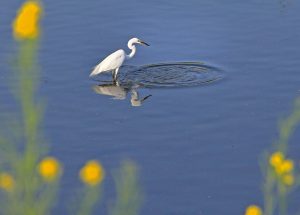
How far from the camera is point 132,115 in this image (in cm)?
1233

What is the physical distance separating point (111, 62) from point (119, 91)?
1.94 ft

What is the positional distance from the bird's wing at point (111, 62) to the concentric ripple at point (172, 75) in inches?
10.4

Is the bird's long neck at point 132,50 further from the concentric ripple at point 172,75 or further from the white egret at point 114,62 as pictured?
the concentric ripple at point 172,75

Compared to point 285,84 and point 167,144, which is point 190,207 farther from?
point 285,84

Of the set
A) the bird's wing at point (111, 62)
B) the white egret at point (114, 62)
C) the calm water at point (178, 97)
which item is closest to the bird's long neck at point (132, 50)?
the white egret at point (114, 62)

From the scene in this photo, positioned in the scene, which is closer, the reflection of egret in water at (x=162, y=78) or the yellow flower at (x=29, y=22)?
the yellow flower at (x=29, y=22)

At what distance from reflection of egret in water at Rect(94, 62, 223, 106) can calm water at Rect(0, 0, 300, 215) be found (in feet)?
0.52

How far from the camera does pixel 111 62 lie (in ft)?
45.4

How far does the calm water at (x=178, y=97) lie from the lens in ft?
33.3

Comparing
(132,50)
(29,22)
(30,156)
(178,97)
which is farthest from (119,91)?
(29,22)

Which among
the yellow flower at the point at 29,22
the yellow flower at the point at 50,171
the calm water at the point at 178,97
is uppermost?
the calm water at the point at 178,97

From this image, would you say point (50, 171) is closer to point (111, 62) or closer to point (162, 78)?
point (162, 78)

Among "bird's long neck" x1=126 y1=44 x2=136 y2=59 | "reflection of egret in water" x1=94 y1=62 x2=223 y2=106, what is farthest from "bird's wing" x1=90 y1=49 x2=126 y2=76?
"bird's long neck" x1=126 y1=44 x2=136 y2=59

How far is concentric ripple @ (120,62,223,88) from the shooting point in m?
13.5
